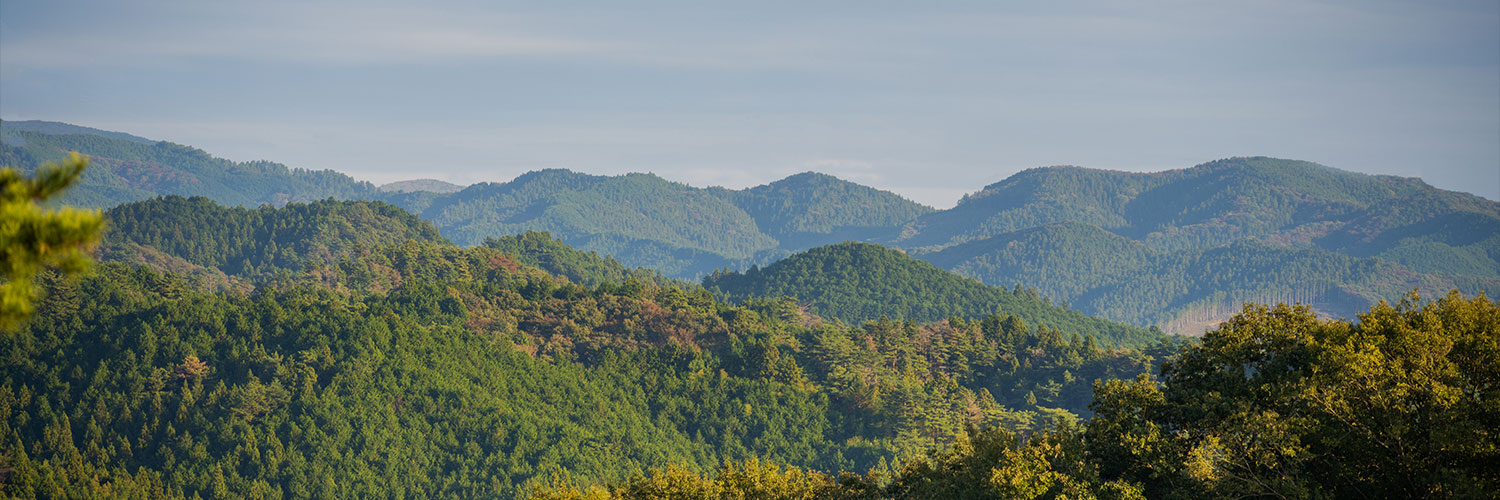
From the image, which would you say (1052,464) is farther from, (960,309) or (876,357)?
(960,309)

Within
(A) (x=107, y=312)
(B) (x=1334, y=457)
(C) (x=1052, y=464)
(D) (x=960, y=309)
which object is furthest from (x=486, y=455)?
(D) (x=960, y=309)

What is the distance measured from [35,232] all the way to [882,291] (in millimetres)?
170880

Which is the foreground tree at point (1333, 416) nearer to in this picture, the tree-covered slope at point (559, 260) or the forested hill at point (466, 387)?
the forested hill at point (466, 387)

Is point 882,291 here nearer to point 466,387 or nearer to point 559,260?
point 559,260

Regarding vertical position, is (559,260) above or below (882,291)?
above

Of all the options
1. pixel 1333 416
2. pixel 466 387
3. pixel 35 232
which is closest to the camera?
pixel 35 232

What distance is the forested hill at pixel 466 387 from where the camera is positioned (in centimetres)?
7062

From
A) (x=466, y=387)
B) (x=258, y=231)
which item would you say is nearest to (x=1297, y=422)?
(x=466, y=387)

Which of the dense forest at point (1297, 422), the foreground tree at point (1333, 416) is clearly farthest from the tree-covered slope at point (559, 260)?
the foreground tree at point (1333, 416)

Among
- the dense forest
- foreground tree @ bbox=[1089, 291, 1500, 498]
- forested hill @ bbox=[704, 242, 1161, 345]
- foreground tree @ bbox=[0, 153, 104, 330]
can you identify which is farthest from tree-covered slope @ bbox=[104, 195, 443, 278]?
foreground tree @ bbox=[0, 153, 104, 330]

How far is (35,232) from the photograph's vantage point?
7996mm

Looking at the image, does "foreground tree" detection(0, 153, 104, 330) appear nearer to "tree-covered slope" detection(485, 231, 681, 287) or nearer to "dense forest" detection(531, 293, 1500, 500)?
"dense forest" detection(531, 293, 1500, 500)

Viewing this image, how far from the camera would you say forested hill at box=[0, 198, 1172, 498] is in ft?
232

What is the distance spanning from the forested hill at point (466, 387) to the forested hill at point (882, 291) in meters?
60.2
